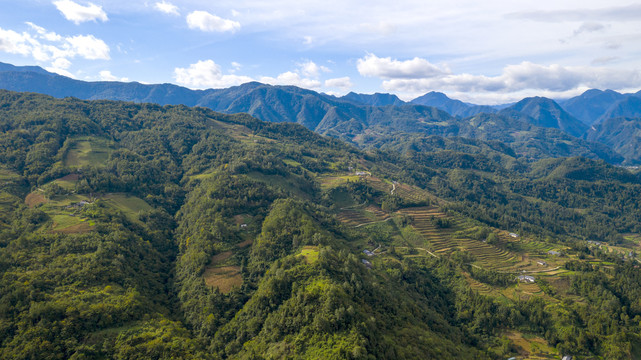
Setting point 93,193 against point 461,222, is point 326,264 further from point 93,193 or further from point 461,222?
point 93,193

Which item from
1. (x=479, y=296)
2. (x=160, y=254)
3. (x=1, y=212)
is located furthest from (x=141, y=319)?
(x=479, y=296)

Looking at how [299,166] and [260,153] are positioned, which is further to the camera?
[299,166]

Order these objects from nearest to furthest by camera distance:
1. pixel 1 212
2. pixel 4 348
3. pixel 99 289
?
pixel 4 348 → pixel 99 289 → pixel 1 212

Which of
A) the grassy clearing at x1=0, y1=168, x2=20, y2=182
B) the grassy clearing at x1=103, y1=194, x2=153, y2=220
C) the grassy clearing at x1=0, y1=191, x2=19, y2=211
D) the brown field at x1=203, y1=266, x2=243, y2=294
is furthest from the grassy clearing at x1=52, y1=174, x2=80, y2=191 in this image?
the brown field at x1=203, y1=266, x2=243, y2=294

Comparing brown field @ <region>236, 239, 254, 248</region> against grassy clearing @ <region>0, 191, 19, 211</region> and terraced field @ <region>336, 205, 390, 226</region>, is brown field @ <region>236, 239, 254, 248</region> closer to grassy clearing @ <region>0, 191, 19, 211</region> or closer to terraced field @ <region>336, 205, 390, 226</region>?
terraced field @ <region>336, 205, 390, 226</region>

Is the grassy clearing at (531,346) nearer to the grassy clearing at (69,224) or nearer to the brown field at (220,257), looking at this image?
the brown field at (220,257)

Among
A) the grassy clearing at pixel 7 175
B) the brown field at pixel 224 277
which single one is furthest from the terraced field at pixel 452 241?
the grassy clearing at pixel 7 175

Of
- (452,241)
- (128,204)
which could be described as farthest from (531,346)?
(128,204)
